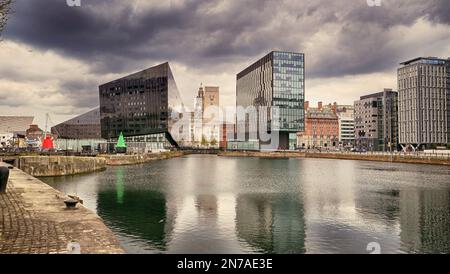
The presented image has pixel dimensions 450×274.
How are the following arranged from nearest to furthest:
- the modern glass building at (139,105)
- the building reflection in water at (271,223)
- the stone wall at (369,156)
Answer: the building reflection in water at (271,223) < the stone wall at (369,156) < the modern glass building at (139,105)

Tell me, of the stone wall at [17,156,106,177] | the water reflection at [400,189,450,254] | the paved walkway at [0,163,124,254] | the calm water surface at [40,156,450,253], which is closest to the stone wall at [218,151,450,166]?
the calm water surface at [40,156,450,253]

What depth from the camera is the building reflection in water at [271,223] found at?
23.4 metres

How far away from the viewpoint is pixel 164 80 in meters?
163

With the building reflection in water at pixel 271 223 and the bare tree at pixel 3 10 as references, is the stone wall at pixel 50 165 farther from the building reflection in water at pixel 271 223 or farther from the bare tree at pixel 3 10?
the bare tree at pixel 3 10

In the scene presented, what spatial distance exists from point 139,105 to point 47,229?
157 meters

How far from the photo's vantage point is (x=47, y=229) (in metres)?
18.7

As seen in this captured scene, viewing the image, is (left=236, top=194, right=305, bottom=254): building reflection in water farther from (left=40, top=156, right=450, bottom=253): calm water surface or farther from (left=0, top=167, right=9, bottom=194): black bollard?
(left=0, top=167, right=9, bottom=194): black bollard

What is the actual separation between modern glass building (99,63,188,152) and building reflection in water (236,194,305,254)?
128986mm

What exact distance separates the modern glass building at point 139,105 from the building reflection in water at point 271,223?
129m

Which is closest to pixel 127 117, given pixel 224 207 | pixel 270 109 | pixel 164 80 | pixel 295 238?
pixel 164 80

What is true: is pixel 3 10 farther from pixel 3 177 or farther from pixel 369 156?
pixel 369 156

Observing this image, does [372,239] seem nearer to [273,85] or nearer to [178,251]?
[178,251]

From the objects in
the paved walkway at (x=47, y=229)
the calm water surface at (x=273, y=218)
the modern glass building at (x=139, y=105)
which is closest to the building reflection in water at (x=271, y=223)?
the calm water surface at (x=273, y=218)

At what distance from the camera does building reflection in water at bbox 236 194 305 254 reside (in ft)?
76.9
